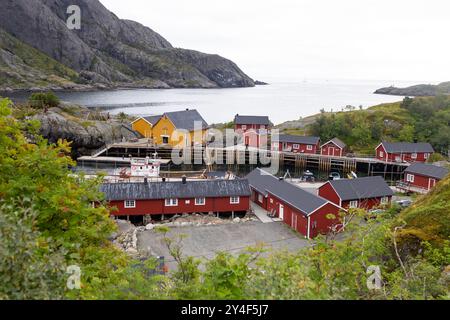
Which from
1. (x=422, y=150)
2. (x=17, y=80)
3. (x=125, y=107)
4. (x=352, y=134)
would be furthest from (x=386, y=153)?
(x=17, y=80)

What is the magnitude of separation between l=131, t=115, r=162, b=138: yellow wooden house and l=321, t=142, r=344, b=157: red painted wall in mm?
28137

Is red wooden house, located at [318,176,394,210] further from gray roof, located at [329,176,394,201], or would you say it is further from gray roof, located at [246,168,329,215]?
gray roof, located at [246,168,329,215]

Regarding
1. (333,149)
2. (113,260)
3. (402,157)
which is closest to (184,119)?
(333,149)

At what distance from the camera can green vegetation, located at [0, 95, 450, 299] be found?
21.1 ft

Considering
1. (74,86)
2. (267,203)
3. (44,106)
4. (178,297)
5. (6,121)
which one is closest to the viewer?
(178,297)

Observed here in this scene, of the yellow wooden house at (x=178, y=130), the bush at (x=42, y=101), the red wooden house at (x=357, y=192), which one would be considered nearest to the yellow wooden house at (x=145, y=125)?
the yellow wooden house at (x=178, y=130)

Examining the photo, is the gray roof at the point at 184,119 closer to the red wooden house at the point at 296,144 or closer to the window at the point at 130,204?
the red wooden house at the point at 296,144

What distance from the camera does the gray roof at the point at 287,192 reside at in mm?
31383

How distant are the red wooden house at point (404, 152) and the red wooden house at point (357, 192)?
77.4ft

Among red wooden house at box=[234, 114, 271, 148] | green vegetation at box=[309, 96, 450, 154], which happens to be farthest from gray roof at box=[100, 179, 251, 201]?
green vegetation at box=[309, 96, 450, 154]

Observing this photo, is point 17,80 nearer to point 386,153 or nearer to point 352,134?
point 352,134

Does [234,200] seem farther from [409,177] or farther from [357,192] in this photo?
[409,177]

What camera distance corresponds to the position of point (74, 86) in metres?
170
